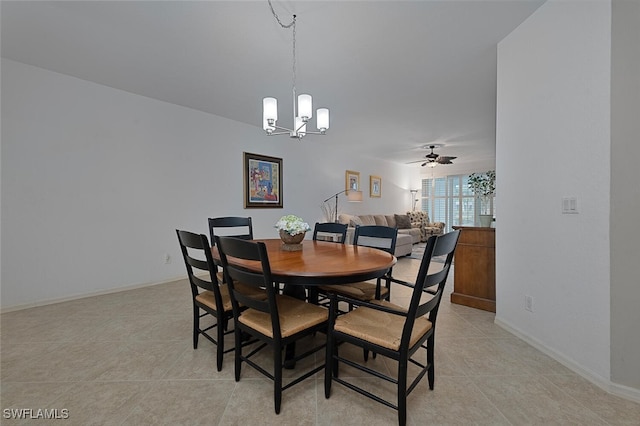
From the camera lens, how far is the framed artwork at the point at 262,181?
4453 mm

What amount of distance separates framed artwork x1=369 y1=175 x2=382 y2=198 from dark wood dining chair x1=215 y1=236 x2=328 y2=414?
19.6 feet

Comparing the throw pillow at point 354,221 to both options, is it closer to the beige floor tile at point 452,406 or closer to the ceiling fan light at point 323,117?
the ceiling fan light at point 323,117

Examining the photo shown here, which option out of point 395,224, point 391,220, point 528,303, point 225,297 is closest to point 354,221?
point 391,220

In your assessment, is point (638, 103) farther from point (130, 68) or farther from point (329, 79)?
point (130, 68)

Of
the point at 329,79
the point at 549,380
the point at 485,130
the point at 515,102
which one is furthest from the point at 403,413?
the point at 485,130

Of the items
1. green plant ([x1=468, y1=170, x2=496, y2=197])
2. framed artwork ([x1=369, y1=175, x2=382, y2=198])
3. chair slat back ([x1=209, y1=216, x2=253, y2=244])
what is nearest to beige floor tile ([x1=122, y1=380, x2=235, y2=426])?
chair slat back ([x1=209, y1=216, x2=253, y2=244])

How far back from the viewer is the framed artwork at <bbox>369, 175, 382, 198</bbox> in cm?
727

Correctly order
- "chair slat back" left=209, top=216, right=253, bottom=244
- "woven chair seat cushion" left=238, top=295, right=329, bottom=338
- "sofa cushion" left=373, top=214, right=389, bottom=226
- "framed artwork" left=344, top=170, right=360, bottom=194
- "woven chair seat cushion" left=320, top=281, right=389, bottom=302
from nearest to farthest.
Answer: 1. "woven chair seat cushion" left=238, top=295, right=329, bottom=338
2. "woven chair seat cushion" left=320, top=281, right=389, bottom=302
3. "chair slat back" left=209, top=216, right=253, bottom=244
4. "framed artwork" left=344, top=170, right=360, bottom=194
5. "sofa cushion" left=373, top=214, right=389, bottom=226

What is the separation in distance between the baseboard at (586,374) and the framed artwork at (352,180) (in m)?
4.79

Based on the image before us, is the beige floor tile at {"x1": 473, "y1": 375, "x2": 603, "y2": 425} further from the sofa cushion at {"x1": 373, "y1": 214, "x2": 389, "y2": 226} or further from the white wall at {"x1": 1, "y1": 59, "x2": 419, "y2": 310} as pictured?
the sofa cushion at {"x1": 373, "y1": 214, "x2": 389, "y2": 226}

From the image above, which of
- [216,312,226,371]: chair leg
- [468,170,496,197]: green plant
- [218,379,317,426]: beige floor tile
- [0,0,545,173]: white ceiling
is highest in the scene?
[0,0,545,173]: white ceiling

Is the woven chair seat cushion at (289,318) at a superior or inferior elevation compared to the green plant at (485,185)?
inferior

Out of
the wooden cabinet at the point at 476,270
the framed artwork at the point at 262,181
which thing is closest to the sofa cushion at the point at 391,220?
the framed artwork at the point at 262,181

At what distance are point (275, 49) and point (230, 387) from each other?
8.64 feet
